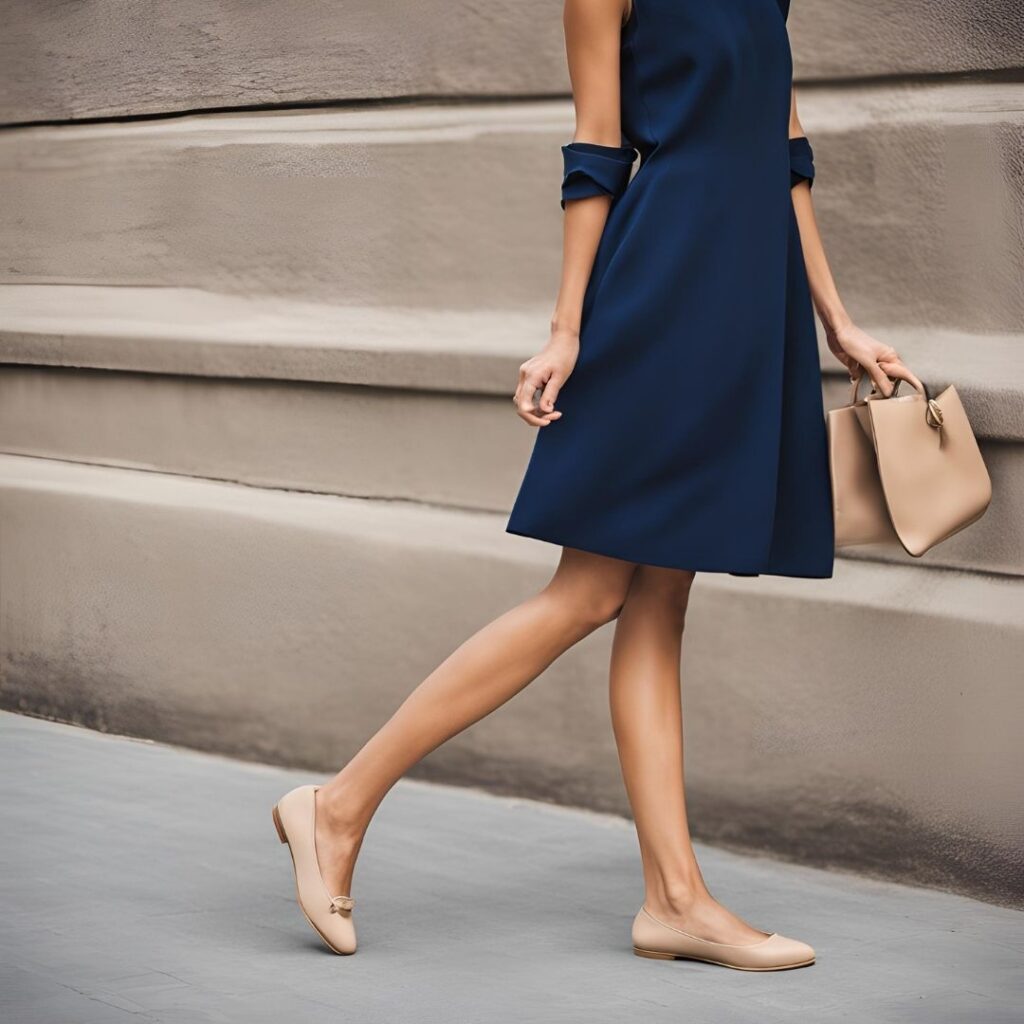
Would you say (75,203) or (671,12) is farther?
(75,203)

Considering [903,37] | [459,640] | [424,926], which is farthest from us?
[459,640]

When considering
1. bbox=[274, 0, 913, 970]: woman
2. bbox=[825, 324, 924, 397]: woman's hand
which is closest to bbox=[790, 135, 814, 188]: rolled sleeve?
bbox=[274, 0, 913, 970]: woman

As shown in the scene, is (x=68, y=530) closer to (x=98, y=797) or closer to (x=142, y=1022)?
(x=98, y=797)

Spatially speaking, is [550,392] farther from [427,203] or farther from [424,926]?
[427,203]

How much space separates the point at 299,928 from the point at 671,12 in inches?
70.9

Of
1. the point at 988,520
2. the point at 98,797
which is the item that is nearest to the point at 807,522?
the point at 988,520

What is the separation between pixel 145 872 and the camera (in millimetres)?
3715

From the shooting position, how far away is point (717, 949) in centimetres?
319

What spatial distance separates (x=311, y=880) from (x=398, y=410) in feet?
5.71

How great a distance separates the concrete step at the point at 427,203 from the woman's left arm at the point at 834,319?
58cm

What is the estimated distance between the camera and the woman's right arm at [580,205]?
301cm

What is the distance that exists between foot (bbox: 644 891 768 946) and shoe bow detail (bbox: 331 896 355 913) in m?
0.56

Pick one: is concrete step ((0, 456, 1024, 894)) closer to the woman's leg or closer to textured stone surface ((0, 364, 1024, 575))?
textured stone surface ((0, 364, 1024, 575))

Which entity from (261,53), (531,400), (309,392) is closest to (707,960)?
(531,400)
